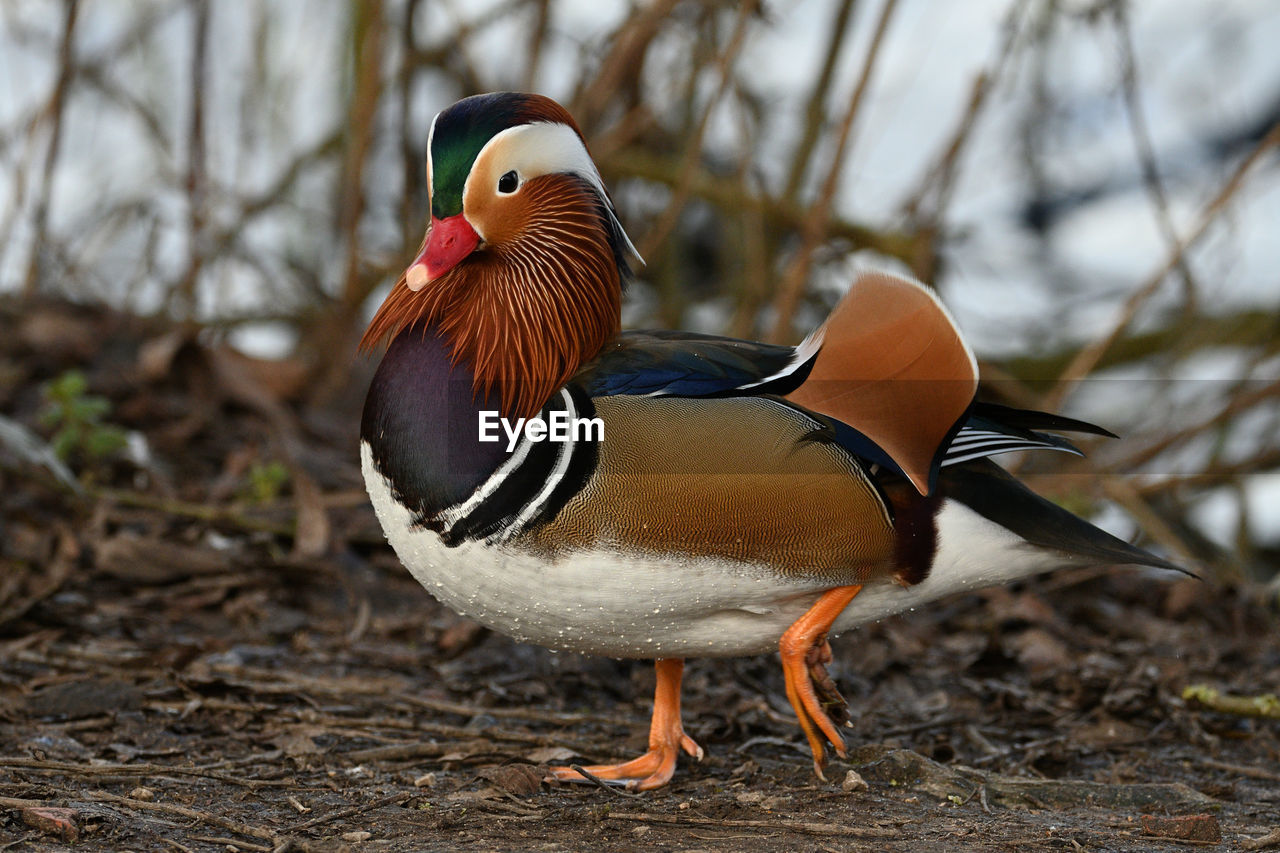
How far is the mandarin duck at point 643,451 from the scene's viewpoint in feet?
7.84

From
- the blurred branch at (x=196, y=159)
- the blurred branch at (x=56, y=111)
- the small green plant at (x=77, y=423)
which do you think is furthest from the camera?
the blurred branch at (x=196, y=159)

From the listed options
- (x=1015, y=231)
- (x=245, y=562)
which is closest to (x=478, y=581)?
(x=245, y=562)

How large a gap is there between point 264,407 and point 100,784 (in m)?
2.71

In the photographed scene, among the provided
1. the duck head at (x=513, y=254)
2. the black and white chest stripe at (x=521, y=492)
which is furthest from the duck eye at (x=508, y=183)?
the black and white chest stripe at (x=521, y=492)

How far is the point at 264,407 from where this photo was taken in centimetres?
505

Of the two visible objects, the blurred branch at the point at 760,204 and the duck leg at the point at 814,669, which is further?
the blurred branch at the point at 760,204

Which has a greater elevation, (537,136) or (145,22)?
(145,22)

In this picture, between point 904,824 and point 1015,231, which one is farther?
point 1015,231

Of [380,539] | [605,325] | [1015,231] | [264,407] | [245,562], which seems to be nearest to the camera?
[605,325]

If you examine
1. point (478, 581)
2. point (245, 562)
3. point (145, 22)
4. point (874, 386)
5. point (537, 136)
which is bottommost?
point (245, 562)

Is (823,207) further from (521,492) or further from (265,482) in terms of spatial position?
(521,492)

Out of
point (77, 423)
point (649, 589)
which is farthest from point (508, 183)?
point (77, 423)

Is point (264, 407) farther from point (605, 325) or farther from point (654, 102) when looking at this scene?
point (605, 325)

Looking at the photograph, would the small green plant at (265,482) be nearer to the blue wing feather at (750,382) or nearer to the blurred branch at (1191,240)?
the blue wing feather at (750,382)
